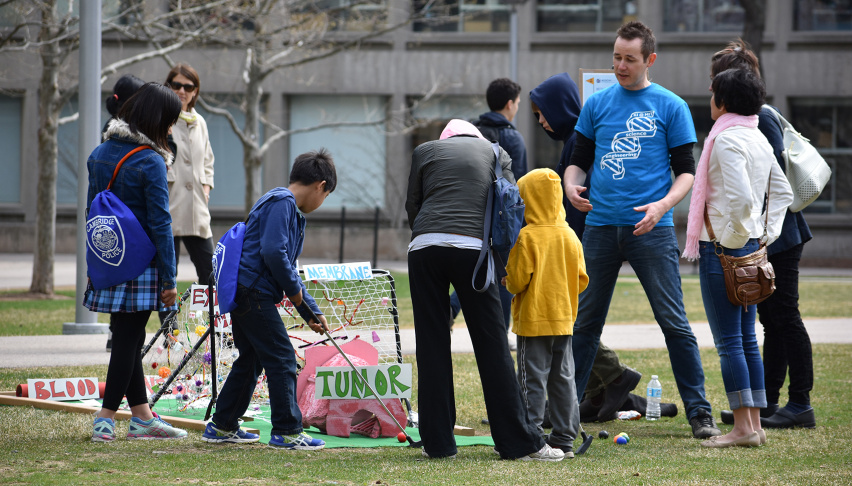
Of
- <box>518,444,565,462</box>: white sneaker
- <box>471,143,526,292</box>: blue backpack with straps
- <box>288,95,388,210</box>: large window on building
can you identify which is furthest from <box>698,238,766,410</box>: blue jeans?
<box>288,95,388,210</box>: large window on building

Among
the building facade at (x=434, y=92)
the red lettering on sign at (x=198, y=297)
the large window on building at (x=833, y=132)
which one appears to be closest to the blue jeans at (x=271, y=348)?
the red lettering on sign at (x=198, y=297)

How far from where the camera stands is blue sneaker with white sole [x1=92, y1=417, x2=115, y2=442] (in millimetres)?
5242

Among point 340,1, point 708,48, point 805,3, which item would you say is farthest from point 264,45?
point 805,3

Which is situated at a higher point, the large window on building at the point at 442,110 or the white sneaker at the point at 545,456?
the large window on building at the point at 442,110

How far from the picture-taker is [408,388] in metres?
5.57

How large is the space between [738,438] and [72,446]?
134 inches

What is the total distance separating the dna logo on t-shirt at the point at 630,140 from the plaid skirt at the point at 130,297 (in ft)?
8.31

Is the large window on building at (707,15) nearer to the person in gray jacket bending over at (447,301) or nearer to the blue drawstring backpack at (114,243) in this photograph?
the person in gray jacket bending over at (447,301)

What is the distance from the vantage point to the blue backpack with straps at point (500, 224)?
15.9ft

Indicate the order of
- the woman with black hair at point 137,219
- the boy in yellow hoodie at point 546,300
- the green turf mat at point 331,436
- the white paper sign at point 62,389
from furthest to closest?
the white paper sign at point 62,389 → the green turf mat at point 331,436 → the woman with black hair at point 137,219 → the boy in yellow hoodie at point 546,300

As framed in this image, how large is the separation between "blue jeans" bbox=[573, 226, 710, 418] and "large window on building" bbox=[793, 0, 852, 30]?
2290 centimetres

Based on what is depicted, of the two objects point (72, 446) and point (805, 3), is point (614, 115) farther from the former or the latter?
point (805, 3)

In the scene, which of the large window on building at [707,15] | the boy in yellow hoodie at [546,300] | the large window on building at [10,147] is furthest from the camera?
the large window on building at [10,147]

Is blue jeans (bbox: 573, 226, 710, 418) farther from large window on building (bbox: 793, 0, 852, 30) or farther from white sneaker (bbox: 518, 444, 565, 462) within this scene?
large window on building (bbox: 793, 0, 852, 30)
